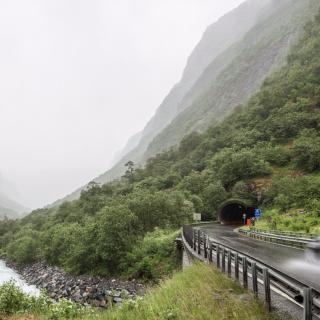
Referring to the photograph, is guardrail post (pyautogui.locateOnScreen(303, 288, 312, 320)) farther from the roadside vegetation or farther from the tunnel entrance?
the tunnel entrance

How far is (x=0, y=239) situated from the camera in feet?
239

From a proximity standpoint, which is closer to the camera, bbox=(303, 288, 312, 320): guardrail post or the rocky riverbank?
bbox=(303, 288, 312, 320): guardrail post

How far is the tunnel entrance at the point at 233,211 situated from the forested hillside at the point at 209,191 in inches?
83.6

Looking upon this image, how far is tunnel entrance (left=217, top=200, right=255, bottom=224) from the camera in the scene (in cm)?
4086

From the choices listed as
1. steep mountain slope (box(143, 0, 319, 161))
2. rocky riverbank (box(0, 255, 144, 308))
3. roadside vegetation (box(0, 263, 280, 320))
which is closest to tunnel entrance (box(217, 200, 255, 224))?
rocky riverbank (box(0, 255, 144, 308))

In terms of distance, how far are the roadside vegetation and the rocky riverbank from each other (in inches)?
448

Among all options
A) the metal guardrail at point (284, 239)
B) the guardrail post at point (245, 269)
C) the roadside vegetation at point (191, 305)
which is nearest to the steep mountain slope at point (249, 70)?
the metal guardrail at point (284, 239)

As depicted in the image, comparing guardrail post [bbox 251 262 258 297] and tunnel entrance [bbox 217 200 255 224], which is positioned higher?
guardrail post [bbox 251 262 258 297]

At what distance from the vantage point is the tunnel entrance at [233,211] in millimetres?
40859

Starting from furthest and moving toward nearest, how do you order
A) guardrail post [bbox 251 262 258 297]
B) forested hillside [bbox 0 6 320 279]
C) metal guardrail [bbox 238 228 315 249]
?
forested hillside [bbox 0 6 320 279] → metal guardrail [bbox 238 228 315 249] → guardrail post [bbox 251 262 258 297]

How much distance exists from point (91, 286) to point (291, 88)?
6424 cm

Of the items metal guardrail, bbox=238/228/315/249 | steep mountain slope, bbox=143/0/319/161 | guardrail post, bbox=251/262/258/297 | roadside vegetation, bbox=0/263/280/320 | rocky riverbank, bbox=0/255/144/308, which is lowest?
rocky riverbank, bbox=0/255/144/308

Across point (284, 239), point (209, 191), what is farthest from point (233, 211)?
point (284, 239)

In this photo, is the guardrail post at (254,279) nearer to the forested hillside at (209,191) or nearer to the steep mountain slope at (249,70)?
the forested hillside at (209,191)
